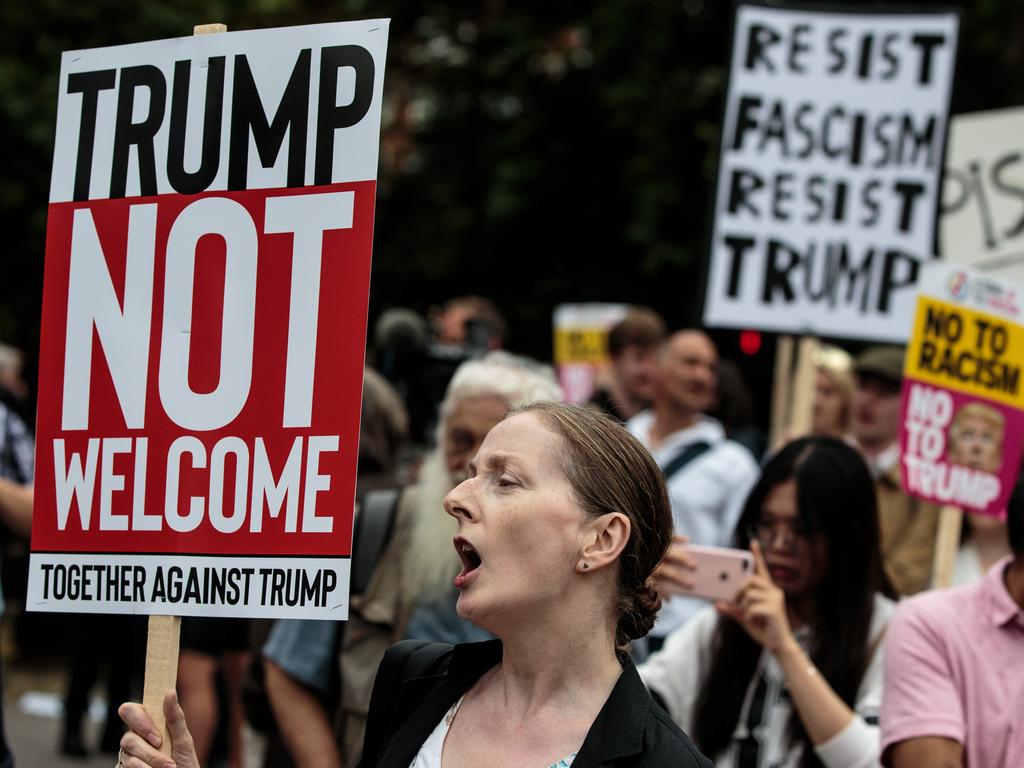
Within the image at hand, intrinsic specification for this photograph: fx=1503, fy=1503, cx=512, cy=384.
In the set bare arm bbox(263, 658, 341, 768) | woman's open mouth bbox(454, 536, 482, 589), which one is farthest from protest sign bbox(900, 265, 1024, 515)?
woman's open mouth bbox(454, 536, 482, 589)

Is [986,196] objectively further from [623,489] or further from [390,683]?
[390,683]

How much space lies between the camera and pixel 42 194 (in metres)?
17.0

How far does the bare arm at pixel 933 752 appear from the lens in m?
3.05

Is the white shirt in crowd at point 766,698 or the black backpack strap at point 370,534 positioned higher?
the black backpack strap at point 370,534

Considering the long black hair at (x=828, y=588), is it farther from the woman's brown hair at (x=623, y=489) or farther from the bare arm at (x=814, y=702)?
the woman's brown hair at (x=623, y=489)

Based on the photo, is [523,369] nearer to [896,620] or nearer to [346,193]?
[896,620]

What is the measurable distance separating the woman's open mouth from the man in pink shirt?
4.06 feet

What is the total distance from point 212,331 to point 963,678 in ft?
5.66

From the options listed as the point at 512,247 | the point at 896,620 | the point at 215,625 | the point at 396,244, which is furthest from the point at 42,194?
the point at 896,620

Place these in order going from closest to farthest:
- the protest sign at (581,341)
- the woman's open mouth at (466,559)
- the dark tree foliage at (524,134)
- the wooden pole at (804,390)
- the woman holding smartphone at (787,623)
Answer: the woman's open mouth at (466,559) → the woman holding smartphone at (787,623) → the wooden pole at (804,390) → the protest sign at (581,341) → the dark tree foliage at (524,134)

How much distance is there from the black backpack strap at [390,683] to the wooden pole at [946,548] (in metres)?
2.33

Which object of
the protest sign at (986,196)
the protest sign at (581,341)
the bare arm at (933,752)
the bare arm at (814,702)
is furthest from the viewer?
the protest sign at (581,341)

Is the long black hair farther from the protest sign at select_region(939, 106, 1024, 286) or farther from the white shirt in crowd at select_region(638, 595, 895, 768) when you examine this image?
the protest sign at select_region(939, 106, 1024, 286)

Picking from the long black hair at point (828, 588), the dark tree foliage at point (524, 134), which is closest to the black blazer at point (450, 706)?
the long black hair at point (828, 588)
